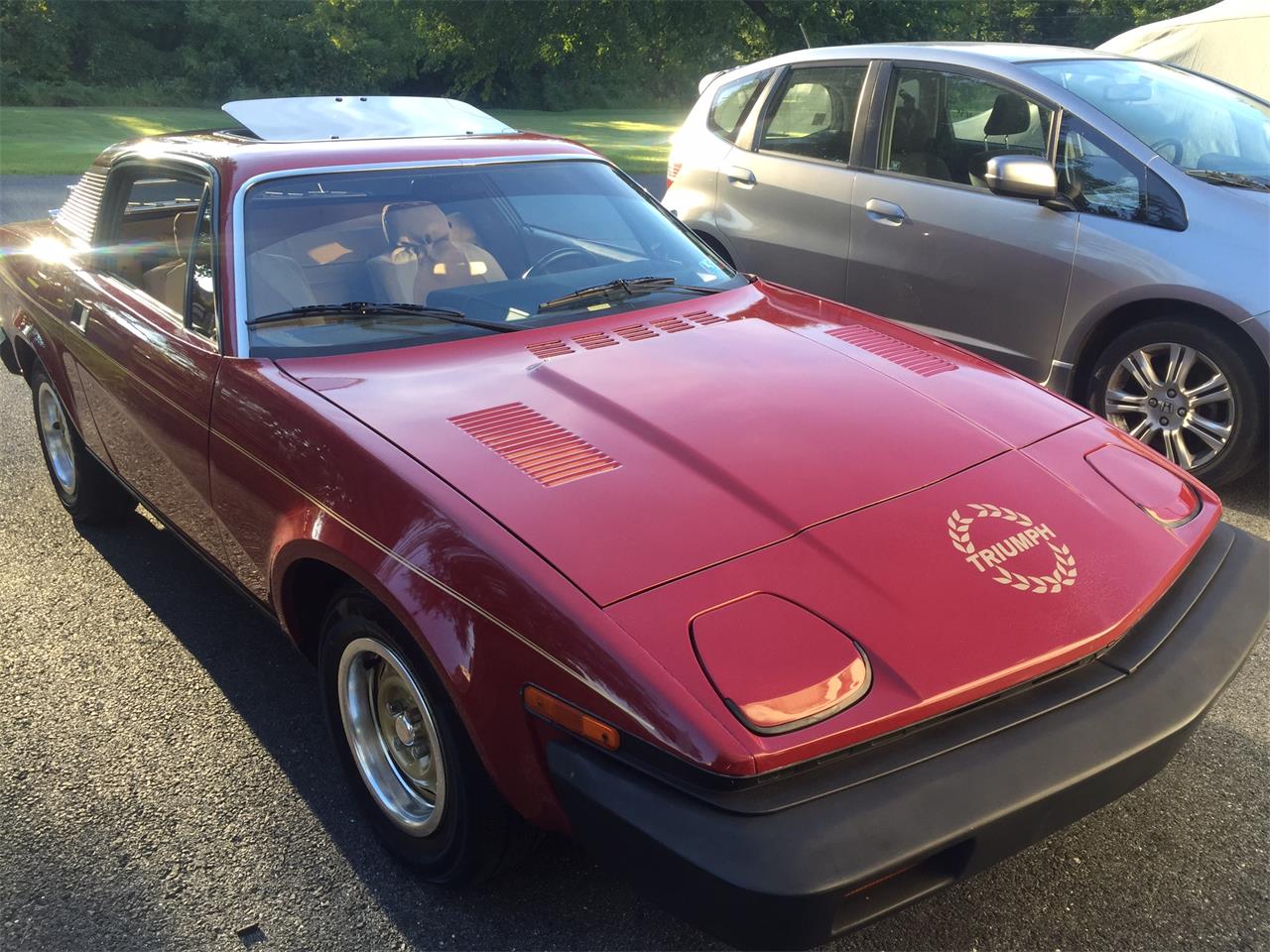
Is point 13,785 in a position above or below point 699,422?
below

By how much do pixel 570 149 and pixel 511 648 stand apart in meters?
2.38

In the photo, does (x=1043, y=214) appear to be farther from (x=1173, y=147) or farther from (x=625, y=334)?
(x=625, y=334)

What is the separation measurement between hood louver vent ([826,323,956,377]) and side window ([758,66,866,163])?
102 inches

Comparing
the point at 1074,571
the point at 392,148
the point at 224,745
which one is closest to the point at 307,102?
the point at 392,148

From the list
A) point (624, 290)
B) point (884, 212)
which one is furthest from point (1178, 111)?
point (624, 290)

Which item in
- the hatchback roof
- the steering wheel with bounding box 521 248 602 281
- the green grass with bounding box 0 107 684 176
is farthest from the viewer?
the green grass with bounding box 0 107 684 176

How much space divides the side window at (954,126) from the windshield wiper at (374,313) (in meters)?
2.87

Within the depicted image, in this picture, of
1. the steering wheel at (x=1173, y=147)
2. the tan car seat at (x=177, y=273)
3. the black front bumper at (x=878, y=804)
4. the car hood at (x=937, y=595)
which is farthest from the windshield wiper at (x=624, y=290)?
the steering wheel at (x=1173, y=147)

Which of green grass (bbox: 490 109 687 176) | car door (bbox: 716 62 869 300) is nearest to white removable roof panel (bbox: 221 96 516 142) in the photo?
car door (bbox: 716 62 869 300)

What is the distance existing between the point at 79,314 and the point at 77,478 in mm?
767

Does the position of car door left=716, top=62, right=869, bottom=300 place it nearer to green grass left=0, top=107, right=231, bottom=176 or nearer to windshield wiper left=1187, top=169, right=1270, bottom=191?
windshield wiper left=1187, top=169, right=1270, bottom=191

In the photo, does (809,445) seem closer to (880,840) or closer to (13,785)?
(880,840)

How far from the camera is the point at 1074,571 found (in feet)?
7.38

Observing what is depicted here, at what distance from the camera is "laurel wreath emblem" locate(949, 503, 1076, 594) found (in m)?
2.18
